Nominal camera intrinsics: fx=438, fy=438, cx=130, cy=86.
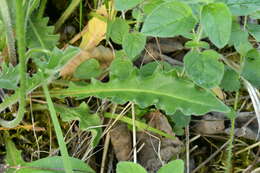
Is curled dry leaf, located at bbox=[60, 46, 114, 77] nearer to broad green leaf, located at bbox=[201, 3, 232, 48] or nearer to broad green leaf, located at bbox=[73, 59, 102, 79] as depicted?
broad green leaf, located at bbox=[73, 59, 102, 79]

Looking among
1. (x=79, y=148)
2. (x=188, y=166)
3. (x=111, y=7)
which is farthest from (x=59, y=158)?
(x=111, y=7)

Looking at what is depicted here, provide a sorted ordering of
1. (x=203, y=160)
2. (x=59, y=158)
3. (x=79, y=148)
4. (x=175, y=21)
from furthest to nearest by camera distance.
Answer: (x=203, y=160) < (x=79, y=148) < (x=59, y=158) < (x=175, y=21)

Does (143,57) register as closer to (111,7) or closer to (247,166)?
(111,7)

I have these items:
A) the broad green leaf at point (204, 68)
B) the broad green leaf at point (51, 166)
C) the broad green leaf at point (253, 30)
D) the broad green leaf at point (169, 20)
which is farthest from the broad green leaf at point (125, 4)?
the broad green leaf at point (51, 166)

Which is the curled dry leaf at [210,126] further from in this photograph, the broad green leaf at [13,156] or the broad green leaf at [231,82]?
the broad green leaf at [13,156]

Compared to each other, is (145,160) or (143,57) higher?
(143,57)

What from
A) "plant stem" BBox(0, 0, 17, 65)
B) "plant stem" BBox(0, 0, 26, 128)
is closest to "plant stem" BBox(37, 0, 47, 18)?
"plant stem" BBox(0, 0, 17, 65)

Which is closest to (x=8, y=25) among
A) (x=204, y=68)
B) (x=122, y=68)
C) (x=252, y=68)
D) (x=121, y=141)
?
(x=122, y=68)
